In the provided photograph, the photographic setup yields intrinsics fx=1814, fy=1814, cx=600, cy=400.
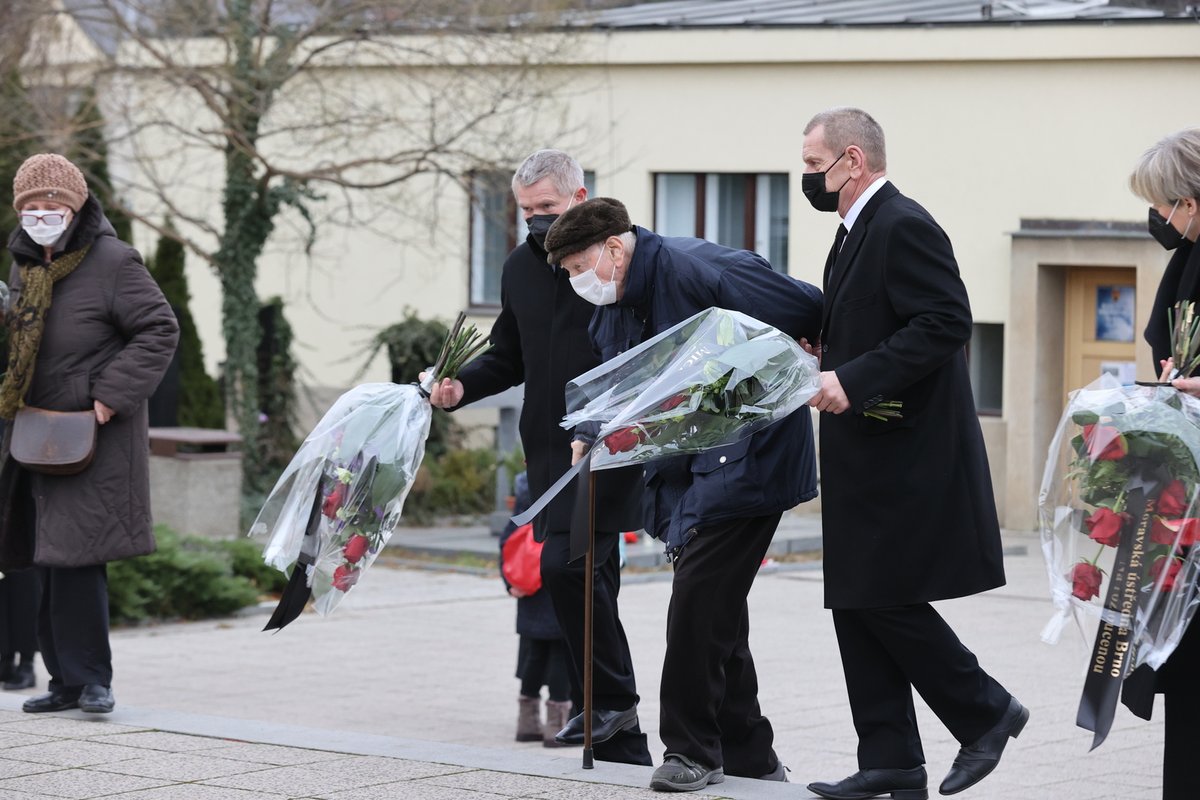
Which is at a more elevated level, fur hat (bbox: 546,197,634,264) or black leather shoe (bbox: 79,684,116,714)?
fur hat (bbox: 546,197,634,264)

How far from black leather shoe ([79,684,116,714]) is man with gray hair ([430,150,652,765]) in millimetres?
1756

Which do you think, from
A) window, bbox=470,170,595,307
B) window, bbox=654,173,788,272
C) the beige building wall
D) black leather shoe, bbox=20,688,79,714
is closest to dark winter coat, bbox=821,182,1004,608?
black leather shoe, bbox=20,688,79,714

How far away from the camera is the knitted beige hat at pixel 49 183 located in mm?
6766

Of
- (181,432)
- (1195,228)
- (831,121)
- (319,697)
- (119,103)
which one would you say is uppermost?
(119,103)

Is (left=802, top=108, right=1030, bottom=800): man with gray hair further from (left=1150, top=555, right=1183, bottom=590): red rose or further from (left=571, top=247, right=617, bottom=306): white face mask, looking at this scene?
(left=571, top=247, right=617, bottom=306): white face mask

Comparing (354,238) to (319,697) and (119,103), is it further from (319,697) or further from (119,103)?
(319,697)

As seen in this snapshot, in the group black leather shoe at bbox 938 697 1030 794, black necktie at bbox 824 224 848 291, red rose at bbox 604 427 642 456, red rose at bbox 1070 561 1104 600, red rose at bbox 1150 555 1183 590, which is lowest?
black leather shoe at bbox 938 697 1030 794

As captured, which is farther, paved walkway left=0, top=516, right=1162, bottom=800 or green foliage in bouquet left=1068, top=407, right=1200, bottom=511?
paved walkway left=0, top=516, right=1162, bottom=800

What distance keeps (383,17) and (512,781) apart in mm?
11404

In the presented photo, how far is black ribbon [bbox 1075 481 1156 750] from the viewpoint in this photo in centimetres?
451

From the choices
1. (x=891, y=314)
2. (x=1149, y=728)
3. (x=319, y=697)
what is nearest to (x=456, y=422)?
(x=319, y=697)

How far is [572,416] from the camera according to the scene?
16.8ft

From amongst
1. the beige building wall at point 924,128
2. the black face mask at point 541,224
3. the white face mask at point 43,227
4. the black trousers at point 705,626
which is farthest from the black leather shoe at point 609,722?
the beige building wall at point 924,128

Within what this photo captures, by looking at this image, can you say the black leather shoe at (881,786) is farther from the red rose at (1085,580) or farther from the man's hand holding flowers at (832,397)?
the man's hand holding flowers at (832,397)
